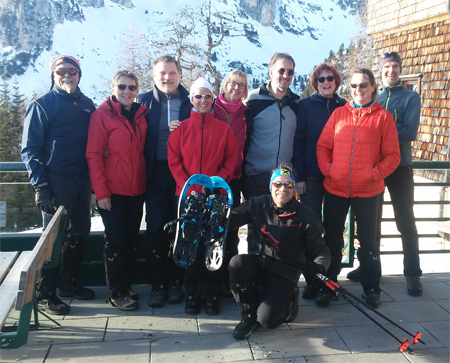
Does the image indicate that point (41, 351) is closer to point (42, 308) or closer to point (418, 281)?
point (42, 308)

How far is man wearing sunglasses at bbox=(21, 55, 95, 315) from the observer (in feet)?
11.4

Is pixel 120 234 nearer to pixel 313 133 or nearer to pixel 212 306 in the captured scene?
pixel 212 306

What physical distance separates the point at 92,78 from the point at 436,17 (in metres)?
65.7

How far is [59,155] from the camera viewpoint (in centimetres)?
357

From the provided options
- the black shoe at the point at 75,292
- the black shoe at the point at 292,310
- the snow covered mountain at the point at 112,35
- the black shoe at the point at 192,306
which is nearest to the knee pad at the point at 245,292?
the black shoe at the point at 292,310

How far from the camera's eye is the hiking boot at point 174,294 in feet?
12.7

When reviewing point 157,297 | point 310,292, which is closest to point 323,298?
point 310,292

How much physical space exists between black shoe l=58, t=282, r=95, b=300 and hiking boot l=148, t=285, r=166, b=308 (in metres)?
0.55

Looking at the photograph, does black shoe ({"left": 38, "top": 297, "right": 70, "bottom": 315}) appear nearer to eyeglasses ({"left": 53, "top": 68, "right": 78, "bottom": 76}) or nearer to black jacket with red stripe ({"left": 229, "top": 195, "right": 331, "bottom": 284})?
black jacket with red stripe ({"left": 229, "top": 195, "right": 331, "bottom": 284})

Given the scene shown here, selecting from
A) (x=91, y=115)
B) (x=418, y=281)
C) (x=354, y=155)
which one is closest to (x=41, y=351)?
(x=91, y=115)

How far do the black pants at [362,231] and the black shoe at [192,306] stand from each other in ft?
3.91

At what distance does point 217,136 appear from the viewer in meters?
3.71

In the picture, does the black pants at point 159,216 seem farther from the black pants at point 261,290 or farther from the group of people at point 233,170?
the black pants at point 261,290

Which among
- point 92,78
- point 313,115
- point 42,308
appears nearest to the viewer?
point 42,308
